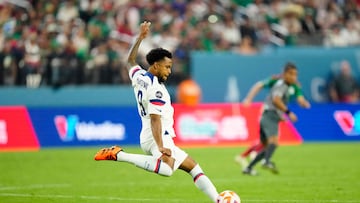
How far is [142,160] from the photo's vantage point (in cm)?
1150

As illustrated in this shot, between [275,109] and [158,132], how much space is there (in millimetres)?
7387

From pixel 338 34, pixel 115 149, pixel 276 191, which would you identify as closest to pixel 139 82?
pixel 115 149

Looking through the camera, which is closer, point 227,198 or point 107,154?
point 227,198

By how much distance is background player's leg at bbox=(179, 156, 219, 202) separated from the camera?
37.1ft

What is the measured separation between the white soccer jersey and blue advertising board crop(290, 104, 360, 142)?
1598cm

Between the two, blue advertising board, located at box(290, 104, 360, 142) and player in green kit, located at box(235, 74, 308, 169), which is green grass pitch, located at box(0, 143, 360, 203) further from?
blue advertising board, located at box(290, 104, 360, 142)

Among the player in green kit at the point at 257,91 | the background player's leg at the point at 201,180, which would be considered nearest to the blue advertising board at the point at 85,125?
the player in green kit at the point at 257,91

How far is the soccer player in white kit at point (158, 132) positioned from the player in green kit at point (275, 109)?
6.08 m

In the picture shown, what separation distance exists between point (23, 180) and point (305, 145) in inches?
472

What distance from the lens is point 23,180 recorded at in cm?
1667

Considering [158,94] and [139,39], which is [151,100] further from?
[139,39]

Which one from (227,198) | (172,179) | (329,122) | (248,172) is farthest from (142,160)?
(329,122)

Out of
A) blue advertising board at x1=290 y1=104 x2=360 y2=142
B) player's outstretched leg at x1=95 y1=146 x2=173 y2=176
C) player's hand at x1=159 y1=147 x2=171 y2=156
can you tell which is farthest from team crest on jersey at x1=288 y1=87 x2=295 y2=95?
blue advertising board at x1=290 y1=104 x2=360 y2=142

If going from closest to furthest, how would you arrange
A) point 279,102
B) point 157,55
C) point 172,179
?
1. point 157,55
2. point 172,179
3. point 279,102
